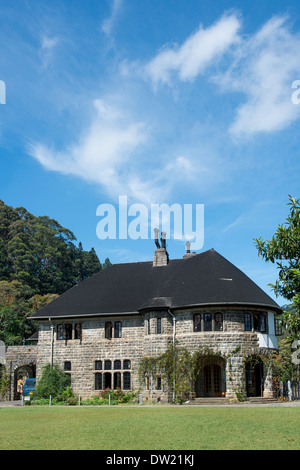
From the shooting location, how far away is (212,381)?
32.4 meters

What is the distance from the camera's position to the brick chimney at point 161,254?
39875mm

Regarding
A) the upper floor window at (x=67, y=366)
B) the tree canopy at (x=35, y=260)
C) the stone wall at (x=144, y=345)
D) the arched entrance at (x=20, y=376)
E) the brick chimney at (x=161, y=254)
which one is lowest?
the arched entrance at (x=20, y=376)

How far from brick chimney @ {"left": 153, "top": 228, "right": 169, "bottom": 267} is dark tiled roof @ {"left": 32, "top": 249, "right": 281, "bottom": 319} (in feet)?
1.50

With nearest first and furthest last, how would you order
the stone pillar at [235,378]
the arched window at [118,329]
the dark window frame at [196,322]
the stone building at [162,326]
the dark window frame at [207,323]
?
the stone pillar at [235,378] → the stone building at [162,326] → the dark window frame at [207,323] → the dark window frame at [196,322] → the arched window at [118,329]

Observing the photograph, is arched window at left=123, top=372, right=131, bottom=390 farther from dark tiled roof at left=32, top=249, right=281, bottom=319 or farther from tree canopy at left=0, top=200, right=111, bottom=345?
tree canopy at left=0, top=200, right=111, bottom=345

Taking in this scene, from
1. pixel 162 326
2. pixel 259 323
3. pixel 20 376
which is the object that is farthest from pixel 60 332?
pixel 259 323

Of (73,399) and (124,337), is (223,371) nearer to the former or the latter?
(124,337)

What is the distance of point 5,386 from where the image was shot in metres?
39.6

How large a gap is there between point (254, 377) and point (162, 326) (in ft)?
21.1

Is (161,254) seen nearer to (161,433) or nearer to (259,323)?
(259,323)

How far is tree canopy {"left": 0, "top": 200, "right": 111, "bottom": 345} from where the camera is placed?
217ft

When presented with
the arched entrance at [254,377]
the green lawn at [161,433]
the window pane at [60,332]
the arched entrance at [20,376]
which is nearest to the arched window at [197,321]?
the arched entrance at [254,377]

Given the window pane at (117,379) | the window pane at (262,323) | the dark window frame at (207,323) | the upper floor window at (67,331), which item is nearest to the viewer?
the dark window frame at (207,323)

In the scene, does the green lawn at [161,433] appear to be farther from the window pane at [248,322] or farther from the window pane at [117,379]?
the window pane at [117,379]
